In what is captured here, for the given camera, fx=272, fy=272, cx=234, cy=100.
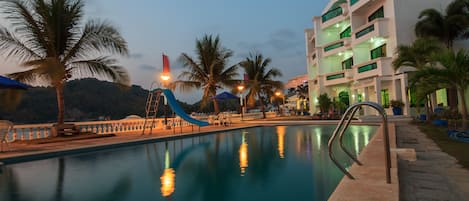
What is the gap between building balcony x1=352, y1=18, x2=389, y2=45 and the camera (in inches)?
781

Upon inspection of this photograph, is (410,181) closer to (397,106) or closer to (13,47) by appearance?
(13,47)

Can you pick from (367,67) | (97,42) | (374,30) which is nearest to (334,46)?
(367,67)

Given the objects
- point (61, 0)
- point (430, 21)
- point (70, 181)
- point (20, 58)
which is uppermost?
point (430, 21)

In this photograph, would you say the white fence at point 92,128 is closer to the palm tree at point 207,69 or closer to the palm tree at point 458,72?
the palm tree at point 207,69

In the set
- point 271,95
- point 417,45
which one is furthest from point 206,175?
point 271,95

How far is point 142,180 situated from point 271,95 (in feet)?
80.1

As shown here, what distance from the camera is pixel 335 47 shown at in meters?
26.2

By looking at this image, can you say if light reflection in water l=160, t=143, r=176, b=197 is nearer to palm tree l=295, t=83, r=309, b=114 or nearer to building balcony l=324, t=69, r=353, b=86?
building balcony l=324, t=69, r=353, b=86

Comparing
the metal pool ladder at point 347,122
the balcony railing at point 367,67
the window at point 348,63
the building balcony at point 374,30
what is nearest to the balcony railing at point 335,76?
the window at point 348,63

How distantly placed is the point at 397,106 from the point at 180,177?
17912 millimetres

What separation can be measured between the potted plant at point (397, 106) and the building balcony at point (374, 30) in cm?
502

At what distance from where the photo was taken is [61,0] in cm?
1077

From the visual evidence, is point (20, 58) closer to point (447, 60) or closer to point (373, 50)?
point (447, 60)

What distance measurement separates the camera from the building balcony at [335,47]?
2412 centimetres
